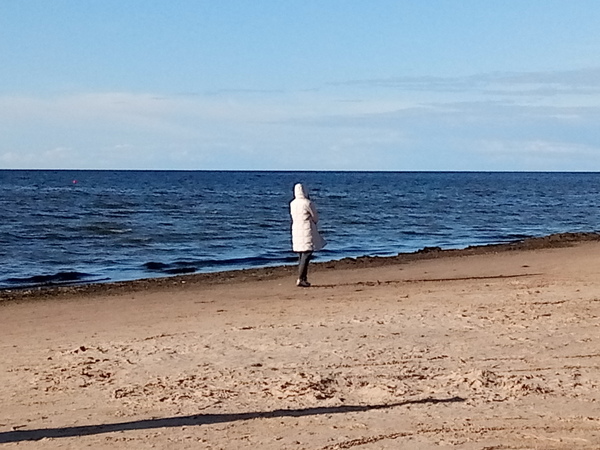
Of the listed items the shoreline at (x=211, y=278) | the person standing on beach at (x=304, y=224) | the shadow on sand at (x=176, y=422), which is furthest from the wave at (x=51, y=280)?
the shadow on sand at (x=176, y=422)

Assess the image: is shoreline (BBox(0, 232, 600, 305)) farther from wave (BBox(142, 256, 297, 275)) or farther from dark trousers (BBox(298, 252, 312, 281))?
dark trousers (BBox(298, 252, 312, 281))

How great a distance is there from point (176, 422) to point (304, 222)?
787 cm

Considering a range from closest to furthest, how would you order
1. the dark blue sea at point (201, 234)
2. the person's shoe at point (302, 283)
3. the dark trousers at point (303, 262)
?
the dark trousers at point (303, 262) → the person's shoe at point (302, 283) → the dark blue sea at point (201, 234)

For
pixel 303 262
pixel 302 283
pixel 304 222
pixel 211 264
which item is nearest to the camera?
pixel 304 222

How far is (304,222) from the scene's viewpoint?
14.1 meters

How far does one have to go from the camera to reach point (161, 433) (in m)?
6.20

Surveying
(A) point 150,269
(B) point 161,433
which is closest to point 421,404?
(B) point 161,433

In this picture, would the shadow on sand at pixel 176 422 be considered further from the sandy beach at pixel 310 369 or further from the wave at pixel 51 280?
the wave at pixel 51 280

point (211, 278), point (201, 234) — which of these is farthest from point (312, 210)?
point (201, 234)

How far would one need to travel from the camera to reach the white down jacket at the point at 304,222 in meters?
14.0

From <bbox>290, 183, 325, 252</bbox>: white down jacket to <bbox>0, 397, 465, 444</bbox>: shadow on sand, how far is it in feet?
23.8

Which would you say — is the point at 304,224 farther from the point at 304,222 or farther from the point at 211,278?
the point at 211,278

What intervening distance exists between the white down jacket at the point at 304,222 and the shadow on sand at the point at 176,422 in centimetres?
725

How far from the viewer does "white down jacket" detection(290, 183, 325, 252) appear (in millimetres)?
13977
